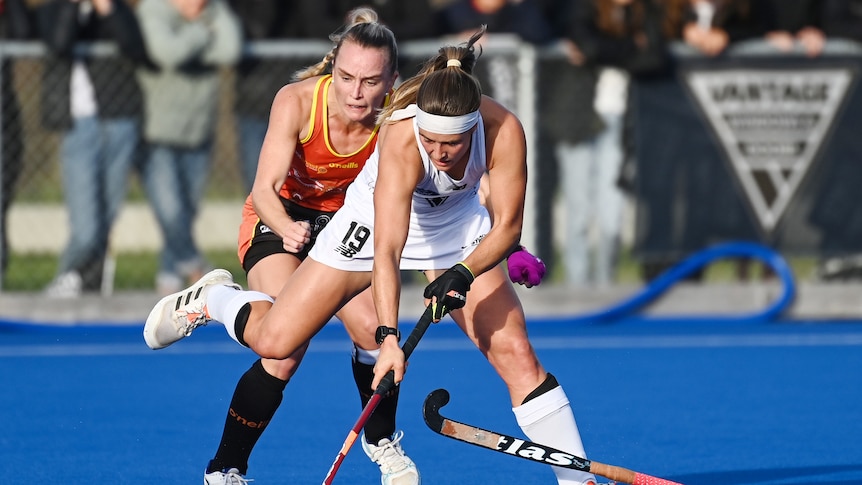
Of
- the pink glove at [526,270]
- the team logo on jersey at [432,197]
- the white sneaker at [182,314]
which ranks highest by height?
the team logo on jersey at [432,197]

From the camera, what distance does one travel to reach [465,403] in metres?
6.75

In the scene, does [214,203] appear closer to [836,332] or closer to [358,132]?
[836,332]

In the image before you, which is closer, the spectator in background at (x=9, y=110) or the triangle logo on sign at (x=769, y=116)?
the spectator in background at (x=9, y=110)

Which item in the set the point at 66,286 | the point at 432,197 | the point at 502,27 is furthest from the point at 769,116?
the point at 432,197

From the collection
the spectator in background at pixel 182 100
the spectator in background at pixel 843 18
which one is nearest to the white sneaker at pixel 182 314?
the spectator in background at pixel 182 100

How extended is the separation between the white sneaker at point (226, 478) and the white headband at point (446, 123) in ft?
4.36

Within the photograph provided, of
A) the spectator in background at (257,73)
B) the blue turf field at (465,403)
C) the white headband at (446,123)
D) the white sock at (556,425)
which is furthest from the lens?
the spectator in background at (257,73)

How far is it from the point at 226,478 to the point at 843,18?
20.0 feet

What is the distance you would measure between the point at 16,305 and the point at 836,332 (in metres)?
5.21

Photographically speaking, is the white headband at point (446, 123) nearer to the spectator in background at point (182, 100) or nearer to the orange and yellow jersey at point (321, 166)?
the orange and yellow jersey at point (321, 166)

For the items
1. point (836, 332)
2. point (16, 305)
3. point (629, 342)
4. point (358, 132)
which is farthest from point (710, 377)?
point (16, 305)

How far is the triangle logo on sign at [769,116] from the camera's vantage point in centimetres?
919

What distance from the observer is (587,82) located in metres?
9.22

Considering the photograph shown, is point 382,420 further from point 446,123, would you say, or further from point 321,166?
point 446,123
